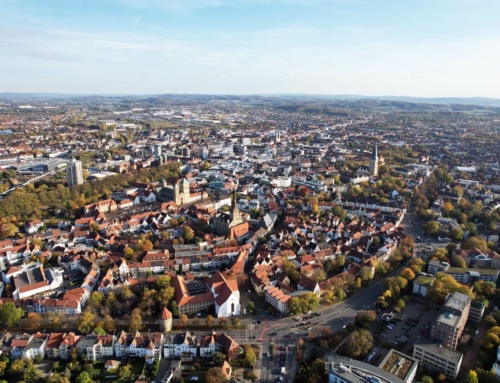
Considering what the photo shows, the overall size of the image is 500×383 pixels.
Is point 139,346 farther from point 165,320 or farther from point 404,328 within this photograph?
point 404,328

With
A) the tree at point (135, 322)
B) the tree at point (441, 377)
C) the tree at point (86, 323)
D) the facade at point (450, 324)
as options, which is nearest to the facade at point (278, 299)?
the tree at point (135, 322)

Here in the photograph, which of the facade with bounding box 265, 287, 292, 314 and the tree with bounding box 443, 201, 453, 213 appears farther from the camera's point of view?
the tree with bounding box 443, 201, 453, 213

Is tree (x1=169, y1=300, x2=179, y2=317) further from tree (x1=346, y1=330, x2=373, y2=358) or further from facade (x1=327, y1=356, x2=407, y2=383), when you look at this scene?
tree (x1=346, y1=330, x2=373, y2=358)

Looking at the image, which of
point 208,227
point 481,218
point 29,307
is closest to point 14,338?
point 29,307

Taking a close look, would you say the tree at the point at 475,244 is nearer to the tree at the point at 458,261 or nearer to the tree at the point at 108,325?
the tree at the point at 458,261

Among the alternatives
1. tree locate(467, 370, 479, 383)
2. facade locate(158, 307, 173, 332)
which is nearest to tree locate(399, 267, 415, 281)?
tree locate(467, 370, 479, 383)
